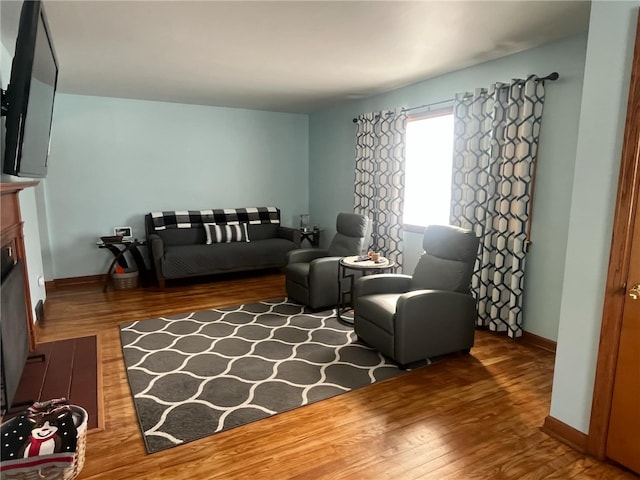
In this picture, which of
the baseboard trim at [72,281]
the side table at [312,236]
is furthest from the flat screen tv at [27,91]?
the side table at [312,236]

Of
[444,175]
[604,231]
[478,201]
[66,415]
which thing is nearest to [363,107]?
[444,175]

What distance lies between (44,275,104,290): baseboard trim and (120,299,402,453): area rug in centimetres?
190

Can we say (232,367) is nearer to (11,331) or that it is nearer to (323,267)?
(11,331)

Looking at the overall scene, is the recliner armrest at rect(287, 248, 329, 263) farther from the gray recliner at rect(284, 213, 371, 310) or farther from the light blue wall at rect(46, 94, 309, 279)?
the light blue wall at rect(46, 94, 309, 279)

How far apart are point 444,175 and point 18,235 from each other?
384 cm

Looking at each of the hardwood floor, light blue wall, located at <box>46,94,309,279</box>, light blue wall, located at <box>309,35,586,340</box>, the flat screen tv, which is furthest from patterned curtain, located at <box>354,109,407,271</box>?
the flat screen tv

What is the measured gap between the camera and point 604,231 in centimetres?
189

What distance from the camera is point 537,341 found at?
3.31 metres

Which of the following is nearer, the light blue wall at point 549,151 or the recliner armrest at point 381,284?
the light blue wall at point 549,151

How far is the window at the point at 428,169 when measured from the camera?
13.7 ft

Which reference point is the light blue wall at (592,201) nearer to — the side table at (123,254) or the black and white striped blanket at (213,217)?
the black and white striped blanket at (213,217)

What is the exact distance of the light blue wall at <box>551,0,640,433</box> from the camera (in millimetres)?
1800

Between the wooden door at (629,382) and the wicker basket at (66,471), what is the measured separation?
250cm

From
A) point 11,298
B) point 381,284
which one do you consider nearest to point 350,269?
point 381,284
